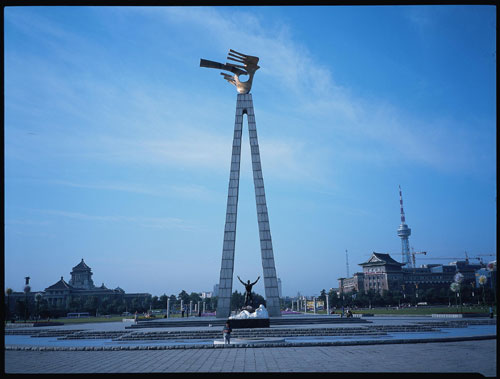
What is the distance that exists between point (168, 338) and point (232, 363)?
9.43 meters

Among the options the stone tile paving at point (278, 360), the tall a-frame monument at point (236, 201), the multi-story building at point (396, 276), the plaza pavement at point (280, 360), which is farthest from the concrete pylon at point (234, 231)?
the multi-story building at point (396, 276)

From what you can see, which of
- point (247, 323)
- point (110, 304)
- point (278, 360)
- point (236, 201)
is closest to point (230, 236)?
point (236, 201)

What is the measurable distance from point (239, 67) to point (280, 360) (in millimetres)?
28033

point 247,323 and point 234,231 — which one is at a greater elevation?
point 234,231

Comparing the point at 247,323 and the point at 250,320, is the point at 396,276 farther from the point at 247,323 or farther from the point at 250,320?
the point at 247,323

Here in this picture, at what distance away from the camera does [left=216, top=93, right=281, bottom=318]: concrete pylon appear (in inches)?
1203

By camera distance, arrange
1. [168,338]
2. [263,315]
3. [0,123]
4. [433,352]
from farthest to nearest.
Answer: [263,315], [168,338], [433,352], [0,123]

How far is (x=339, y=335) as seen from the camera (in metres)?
19.2

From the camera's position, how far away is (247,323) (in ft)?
68.6

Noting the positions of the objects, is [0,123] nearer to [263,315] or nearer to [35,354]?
[35,354]

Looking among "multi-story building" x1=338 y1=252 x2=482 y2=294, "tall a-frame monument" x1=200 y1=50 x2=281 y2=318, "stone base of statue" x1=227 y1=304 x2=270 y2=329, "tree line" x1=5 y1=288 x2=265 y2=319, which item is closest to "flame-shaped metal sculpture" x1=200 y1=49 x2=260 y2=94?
"tall a-frame monument" x1=200 y1=50 x2=281 y2=318

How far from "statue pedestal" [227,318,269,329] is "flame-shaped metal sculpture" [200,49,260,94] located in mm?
20169

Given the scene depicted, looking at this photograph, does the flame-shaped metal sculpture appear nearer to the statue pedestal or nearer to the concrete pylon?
the concrete pylon

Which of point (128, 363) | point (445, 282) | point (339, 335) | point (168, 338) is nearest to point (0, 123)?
point (128, 363)
